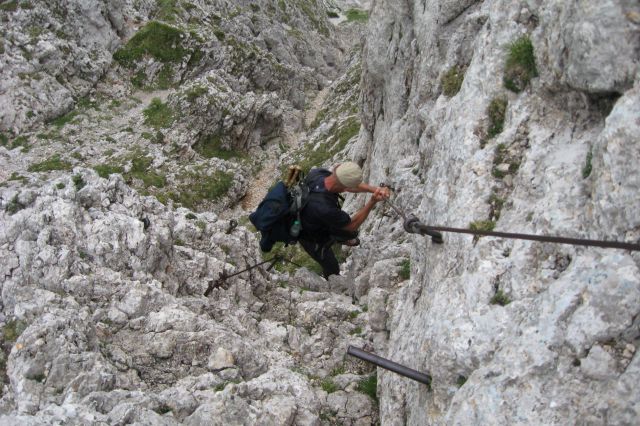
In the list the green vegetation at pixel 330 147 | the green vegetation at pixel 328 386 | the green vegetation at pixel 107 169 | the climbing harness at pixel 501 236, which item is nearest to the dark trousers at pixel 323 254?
the green vegetation at pixel 328 386

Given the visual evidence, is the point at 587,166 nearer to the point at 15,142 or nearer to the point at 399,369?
the point at 399,369

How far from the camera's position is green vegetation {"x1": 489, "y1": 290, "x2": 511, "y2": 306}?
6.09 meters

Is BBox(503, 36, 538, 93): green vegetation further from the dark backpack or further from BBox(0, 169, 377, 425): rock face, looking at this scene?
BBox(0, 169, 377, 425): rock face

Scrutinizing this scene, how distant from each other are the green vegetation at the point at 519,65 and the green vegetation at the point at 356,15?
306 ft

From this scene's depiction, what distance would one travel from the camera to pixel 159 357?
10570 millimetres

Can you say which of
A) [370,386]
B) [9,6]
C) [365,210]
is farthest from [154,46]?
[370,386]

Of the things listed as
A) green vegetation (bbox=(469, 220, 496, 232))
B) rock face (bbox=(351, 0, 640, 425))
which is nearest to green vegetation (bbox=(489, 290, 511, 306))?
rock face (bbox=(351, 0, 640, 425))

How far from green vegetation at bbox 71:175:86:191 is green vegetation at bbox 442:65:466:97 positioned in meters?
12.0

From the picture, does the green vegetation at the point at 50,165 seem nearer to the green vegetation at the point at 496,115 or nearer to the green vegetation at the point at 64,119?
the green vegetation at the point at 64,119

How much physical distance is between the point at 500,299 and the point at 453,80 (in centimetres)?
754

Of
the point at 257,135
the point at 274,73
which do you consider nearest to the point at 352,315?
the point at 257,135

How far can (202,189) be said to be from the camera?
32656 mm

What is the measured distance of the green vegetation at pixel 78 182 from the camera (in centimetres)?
1600

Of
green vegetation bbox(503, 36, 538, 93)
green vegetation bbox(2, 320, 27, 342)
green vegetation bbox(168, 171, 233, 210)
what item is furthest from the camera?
green vegetation bbox(168, 171, 233, 210)
